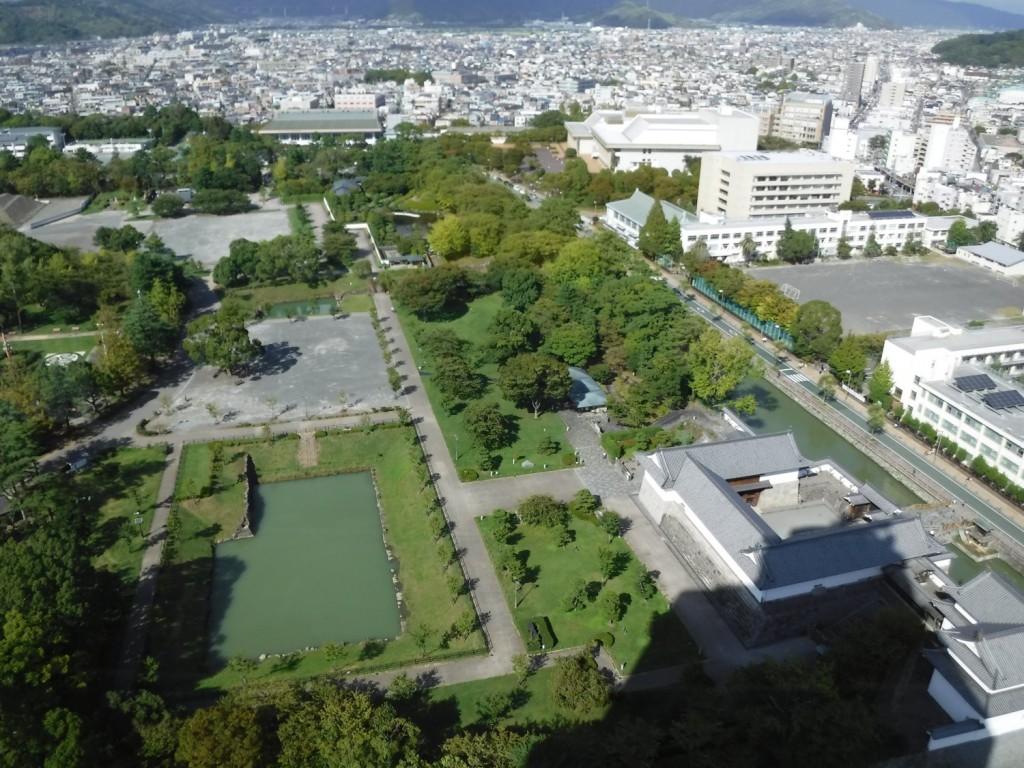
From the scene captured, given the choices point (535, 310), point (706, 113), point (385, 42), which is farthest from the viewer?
point (385, 42)

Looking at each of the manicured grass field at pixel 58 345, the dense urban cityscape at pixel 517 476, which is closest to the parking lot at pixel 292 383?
the dense urban cityscape at pixel 517 476

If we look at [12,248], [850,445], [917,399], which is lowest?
[850,445]

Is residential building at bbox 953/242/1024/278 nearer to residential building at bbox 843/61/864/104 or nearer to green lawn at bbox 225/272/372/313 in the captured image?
green lawn at bbox 225/272/372/313

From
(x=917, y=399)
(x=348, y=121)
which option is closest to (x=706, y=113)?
(x=348, y=121)

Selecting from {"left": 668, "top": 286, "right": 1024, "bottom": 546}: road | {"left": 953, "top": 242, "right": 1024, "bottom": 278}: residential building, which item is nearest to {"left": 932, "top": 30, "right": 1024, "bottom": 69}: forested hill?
{"left": 953, "top": 242, "right": 1024, "bottom": 278}: residential building

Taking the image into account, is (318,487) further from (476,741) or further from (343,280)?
(343,280)

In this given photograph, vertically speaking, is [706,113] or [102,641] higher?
[706,113]
